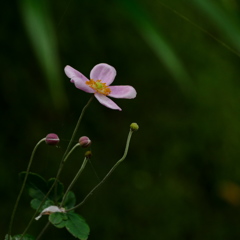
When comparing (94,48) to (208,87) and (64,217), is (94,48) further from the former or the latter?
(64,217)

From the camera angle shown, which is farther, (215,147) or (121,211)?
(215,147)

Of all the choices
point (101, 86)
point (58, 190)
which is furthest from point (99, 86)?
point (58, 190)

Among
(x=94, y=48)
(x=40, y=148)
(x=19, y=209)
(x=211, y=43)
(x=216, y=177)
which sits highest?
(x=211, y=43)

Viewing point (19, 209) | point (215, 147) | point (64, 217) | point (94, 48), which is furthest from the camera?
point (215, 147)

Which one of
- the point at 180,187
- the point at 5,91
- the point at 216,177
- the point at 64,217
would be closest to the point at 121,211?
the point at 180,187

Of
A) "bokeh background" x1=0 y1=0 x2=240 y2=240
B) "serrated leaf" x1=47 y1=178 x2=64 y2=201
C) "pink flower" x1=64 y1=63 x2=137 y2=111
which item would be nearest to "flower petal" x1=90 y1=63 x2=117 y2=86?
"pink flower" x1=64 y1=63 x2=137 y2=111

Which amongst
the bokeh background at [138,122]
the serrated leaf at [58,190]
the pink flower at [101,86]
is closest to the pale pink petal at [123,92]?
the pink flower at [101,86]

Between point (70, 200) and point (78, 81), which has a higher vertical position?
point (78, 81)

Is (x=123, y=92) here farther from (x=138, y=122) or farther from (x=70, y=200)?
(x=138, y=122)
